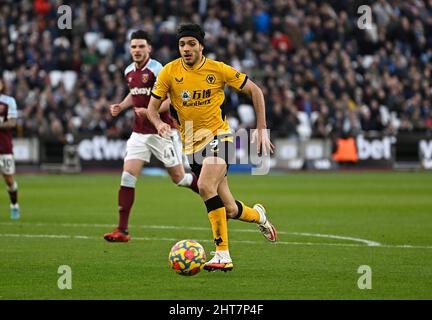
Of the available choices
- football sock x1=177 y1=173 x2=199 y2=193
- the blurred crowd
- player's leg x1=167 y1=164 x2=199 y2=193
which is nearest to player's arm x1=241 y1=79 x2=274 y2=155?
player's leg x1=167 y1=164 x2=199 y2=193

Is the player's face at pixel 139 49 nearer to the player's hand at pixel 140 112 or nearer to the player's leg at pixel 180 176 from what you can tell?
the player's hand at pixel 140 112

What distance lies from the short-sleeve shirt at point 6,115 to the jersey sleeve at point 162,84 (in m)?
6.50

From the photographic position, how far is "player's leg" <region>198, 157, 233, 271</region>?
10.7m

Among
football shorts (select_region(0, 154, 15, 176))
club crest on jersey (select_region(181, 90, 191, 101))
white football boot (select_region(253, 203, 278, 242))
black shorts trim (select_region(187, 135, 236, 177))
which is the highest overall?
club crest on jersey (select_region(181, 90, 191, 101))

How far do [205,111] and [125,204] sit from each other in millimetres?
3201

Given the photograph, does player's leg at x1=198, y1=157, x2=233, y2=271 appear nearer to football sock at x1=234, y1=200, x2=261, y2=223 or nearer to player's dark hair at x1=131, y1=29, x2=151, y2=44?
football sock at x1=234, y1=200, x2=261, y2=223

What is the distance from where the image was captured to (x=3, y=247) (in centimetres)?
1285

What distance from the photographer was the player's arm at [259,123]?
10.7 metres

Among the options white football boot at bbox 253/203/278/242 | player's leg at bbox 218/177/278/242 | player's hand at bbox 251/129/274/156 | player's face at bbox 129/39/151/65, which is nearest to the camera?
player's hand at bbox 251/129/274/156

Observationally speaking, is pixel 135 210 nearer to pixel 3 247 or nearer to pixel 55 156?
pixel 3 247

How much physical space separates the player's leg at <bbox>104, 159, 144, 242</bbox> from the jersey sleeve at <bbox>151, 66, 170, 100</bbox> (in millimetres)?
2876

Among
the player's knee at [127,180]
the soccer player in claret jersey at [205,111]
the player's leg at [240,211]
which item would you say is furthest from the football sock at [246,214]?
the player's knee at [127,180]

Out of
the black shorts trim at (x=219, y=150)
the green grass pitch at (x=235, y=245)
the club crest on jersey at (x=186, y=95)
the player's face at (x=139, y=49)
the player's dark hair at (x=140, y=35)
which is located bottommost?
the green grass pitch at (x=235, y=245)

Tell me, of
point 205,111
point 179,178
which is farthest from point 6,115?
point 205,111
